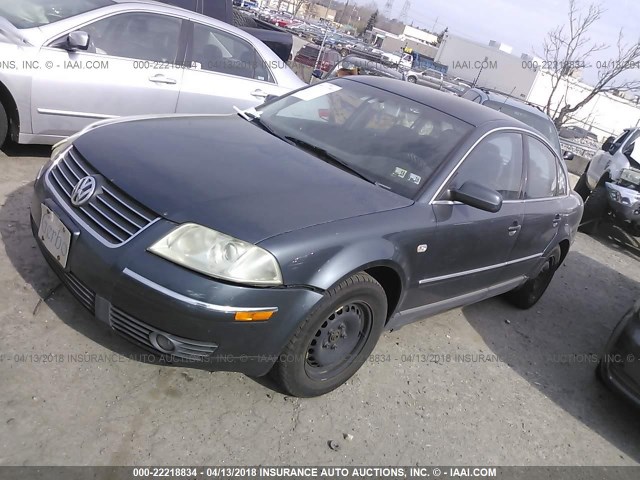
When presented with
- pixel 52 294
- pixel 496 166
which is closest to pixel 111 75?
pixel 52 294

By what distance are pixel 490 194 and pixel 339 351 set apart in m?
1.21

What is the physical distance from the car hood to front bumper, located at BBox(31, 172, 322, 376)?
0.22m

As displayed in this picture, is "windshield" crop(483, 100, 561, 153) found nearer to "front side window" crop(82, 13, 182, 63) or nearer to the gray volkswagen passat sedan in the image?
the gray volkswagen passat sedan

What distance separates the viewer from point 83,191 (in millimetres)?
2613

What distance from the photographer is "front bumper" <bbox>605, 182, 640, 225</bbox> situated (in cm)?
793

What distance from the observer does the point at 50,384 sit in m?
2.52

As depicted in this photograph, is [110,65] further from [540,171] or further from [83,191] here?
[540,171]

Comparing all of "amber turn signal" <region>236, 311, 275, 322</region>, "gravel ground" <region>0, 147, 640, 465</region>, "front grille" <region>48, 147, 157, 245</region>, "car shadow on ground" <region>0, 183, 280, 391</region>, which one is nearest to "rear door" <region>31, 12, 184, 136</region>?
"gravel ground" <region>0, 147, 640, 465</region>

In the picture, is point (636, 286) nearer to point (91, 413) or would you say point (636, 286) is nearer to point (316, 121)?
point (316, 121)

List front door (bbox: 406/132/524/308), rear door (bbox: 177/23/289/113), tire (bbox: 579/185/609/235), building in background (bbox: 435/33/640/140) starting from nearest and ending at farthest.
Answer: front door (bbox: 406/132/524/308), rear door (bbox: 177/23/289/113), tire (bbox: 579/185/609/235), building in background (bbox: 435/33/640/140)

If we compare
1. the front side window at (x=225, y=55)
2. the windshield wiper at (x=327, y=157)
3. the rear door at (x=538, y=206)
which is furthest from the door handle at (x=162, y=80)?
the rear door at (x=538, y=206)

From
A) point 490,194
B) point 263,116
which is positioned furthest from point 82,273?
point 490,194

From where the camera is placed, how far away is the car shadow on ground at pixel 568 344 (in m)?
3.74

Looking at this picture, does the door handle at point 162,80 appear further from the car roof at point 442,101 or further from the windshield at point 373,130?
the car roof at point 442,101
